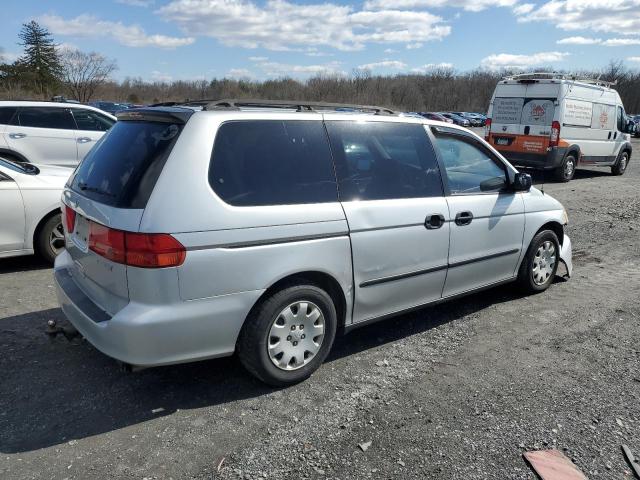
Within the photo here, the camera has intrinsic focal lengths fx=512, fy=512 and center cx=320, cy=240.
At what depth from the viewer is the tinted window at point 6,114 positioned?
926 centimetres

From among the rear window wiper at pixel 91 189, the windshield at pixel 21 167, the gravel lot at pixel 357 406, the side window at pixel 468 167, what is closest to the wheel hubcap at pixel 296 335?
the gravel lot at pixel 357 406

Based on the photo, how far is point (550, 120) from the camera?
43.2 feet

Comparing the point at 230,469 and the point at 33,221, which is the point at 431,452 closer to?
the point at 230,469

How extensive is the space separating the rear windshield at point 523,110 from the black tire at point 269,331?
39.1 ft

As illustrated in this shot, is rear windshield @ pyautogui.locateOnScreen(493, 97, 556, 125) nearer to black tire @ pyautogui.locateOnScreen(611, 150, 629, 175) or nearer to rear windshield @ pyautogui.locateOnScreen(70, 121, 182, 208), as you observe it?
black tire @ pyautogui.locateOnScreen(611, 150, 629, 175)

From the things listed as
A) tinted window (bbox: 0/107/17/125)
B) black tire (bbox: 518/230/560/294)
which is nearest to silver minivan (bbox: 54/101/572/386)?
black tire (bbox: 518/230/560/294)

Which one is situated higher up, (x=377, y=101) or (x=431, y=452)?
(x=377, y=101)

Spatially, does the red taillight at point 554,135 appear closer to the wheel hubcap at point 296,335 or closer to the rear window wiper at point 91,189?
the wheel hubcap at point 296,335

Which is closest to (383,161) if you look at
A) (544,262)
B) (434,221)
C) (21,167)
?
(434,221)

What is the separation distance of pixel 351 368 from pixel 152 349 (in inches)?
59.0

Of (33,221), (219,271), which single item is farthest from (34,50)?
(219,271)

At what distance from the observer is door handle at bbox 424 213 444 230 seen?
3879 mm

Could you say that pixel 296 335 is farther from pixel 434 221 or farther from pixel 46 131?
pixel 46 131

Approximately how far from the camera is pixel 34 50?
188ft
